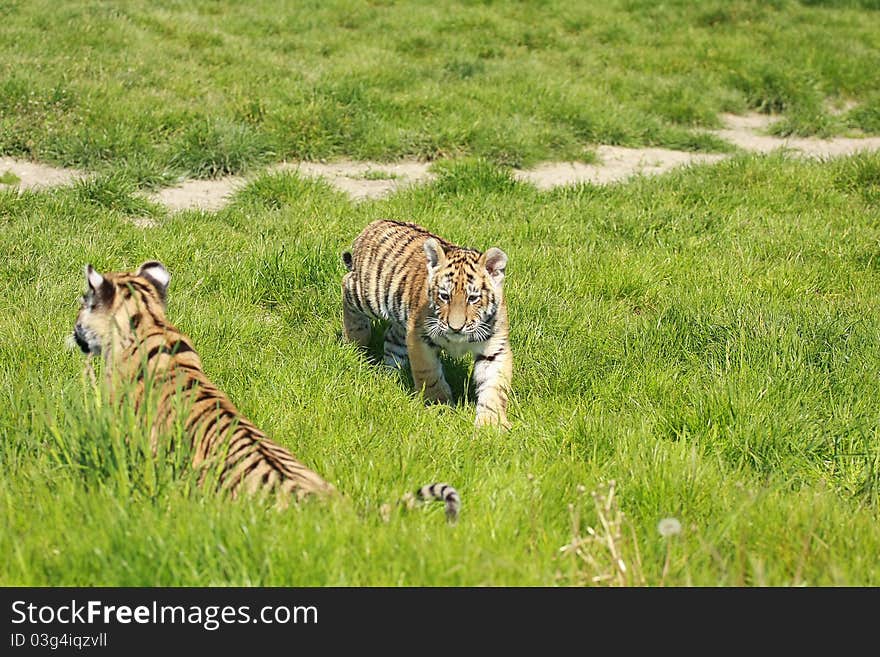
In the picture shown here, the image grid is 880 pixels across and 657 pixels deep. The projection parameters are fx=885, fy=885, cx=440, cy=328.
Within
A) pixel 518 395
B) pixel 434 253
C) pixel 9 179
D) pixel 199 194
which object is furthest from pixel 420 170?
pixel 518 395

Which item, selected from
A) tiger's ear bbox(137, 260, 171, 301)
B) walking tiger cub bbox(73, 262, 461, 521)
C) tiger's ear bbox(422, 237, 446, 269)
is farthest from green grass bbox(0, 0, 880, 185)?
walking tiger cub bbox(73, 262, 461, 521)

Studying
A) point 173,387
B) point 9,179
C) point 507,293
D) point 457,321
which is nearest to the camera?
point 173,387

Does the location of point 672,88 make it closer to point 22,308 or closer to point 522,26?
point 522,26

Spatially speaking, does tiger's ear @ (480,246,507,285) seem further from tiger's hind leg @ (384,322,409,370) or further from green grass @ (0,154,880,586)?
tiger's hind leg @ (384,322,409,370)

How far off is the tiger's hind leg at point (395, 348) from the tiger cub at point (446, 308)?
21 cm

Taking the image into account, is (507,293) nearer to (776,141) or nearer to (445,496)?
(445,496)

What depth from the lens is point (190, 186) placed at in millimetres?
Result: 8430

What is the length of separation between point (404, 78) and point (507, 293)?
617 centimetres

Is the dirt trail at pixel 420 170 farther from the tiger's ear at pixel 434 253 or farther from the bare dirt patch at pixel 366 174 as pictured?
the tiger's ear at pixel 434 253

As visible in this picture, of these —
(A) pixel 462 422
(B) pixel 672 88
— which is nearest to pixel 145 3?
(B) pixel 672 88

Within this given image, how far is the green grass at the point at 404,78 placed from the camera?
898cm

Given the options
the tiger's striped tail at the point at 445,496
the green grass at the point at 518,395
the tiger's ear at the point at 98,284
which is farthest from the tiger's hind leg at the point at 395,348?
the tiger's striped tail at the point at 445,496

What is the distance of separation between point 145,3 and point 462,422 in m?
12.0

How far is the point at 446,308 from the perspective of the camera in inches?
180
